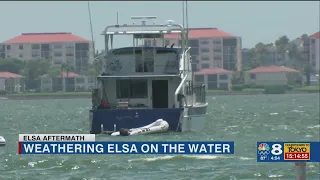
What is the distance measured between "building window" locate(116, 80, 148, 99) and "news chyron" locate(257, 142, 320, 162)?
32435mm

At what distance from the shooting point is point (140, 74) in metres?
46.9

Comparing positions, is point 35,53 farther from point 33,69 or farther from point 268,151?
point 268,151

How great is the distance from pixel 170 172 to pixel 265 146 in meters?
13.1

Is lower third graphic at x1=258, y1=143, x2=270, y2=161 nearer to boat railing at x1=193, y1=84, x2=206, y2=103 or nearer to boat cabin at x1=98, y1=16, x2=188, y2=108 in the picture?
boat cabin at x1=98, y1=16, x2=188, y2=108

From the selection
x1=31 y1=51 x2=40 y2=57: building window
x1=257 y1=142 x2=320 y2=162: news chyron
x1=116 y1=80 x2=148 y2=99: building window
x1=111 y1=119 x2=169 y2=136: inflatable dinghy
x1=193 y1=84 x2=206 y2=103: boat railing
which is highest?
x1=31 y1=51 x2=40 y2=57: building window

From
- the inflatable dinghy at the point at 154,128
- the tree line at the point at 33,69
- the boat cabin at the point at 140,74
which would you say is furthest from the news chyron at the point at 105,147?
the tree line at the point at 33,69

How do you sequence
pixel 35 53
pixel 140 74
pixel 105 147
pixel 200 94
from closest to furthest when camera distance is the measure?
1. pixel 105 147
2. pixel 140 74
3. pixel 200 94
4. pixel 35 53

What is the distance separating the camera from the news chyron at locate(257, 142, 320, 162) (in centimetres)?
1463

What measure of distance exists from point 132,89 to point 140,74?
86cm

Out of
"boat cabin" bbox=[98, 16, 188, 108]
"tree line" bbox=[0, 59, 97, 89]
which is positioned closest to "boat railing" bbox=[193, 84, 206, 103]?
"boat cabin" bbox=[98, 16, 188, 108]

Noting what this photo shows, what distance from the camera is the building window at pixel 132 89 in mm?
47125

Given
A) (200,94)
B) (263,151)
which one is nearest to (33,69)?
(200,94)

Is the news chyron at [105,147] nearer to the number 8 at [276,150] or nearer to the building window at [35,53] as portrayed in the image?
the number 8 at [276,150]

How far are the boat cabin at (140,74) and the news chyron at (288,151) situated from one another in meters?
31.6
